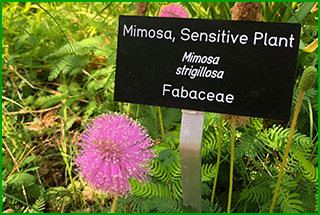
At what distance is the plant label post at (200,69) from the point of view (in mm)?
717

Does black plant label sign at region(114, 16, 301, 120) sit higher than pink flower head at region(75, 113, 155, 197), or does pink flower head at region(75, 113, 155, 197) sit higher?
black plant label sign at region(114, 16, 301, 120)

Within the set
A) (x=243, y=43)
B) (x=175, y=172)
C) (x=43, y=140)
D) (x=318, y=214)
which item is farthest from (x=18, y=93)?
(x=318, y=214)

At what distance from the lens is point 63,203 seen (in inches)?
45.1

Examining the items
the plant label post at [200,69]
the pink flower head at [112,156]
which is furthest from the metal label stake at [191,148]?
the pink flower head at [112,156]

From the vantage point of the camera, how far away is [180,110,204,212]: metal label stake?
786 millimetres

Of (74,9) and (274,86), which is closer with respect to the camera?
(274,86)

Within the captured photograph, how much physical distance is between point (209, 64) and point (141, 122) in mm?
473

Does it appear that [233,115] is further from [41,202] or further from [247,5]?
[41,202]

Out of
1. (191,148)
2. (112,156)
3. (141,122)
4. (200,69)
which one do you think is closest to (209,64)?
(200,69)

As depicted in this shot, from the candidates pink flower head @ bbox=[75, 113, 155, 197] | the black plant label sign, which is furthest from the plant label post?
pink flower head @ bbox=[75, 113, 155, 197]

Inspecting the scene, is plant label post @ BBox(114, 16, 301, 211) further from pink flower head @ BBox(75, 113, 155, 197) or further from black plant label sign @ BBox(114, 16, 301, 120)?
pink flower head @ BBox(75, 113, 155, 197)

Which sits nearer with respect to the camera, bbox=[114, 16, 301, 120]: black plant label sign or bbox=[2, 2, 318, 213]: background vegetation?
bbox=[114, 16, 301, 120]: black plant label sign

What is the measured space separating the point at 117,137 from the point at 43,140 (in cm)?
90

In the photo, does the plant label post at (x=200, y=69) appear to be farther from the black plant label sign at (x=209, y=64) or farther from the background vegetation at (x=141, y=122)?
Answer: the background vegetation at (x=141, y=122)
